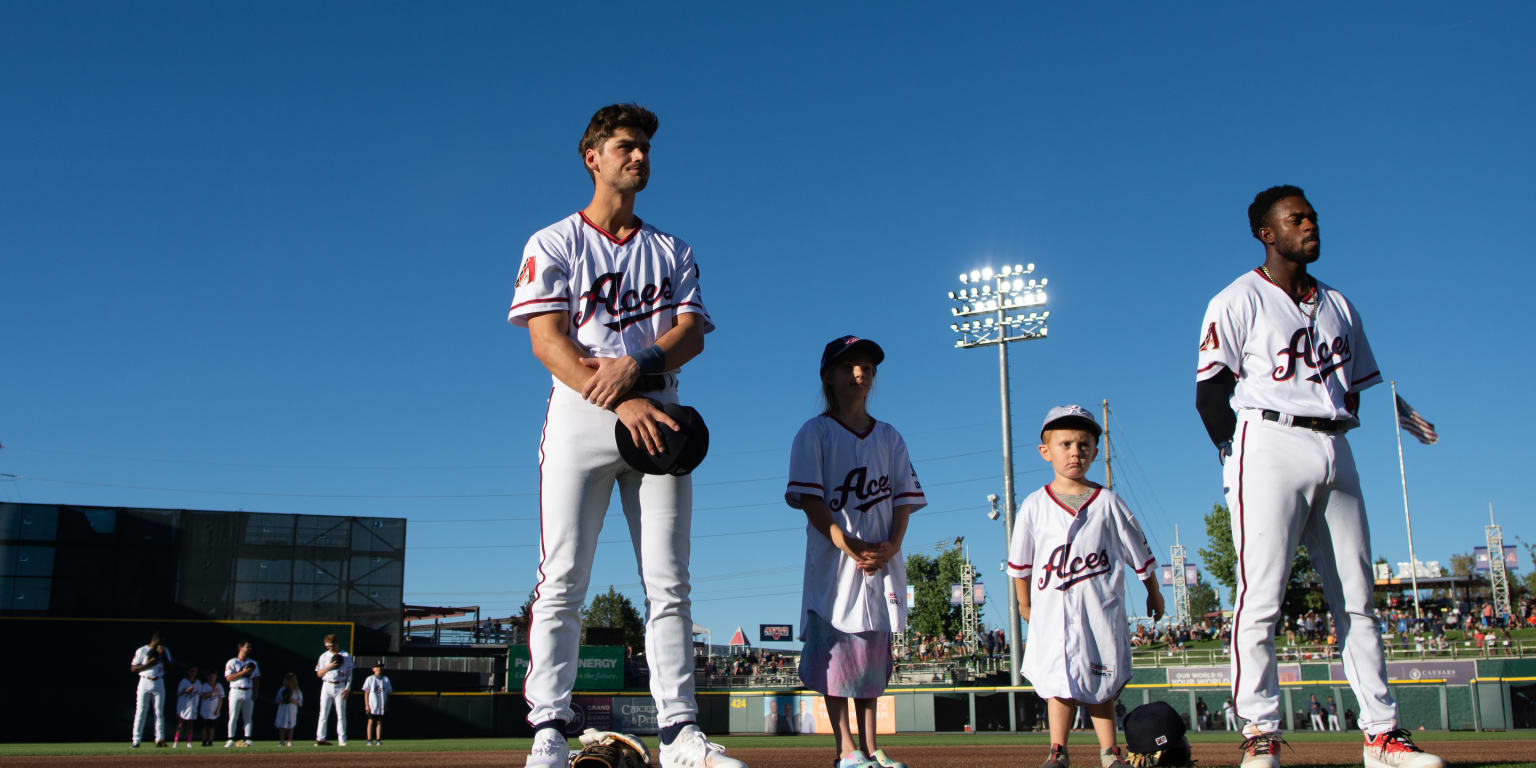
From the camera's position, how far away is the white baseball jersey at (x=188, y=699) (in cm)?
1811

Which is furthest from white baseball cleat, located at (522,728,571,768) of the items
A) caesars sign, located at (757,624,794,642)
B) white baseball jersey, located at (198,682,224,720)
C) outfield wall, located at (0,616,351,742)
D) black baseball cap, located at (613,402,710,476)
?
caesars sign, located at (757,624,794,642)

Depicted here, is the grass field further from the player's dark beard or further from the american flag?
the player's dark beard

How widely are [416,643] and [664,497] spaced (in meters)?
49.2

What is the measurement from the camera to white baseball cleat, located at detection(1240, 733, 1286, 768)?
3.53m

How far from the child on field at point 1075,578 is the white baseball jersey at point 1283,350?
3.12 feet

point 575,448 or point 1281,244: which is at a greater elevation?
point 1281,244

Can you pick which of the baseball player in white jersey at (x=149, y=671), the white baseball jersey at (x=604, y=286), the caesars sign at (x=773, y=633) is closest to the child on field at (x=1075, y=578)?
the white baseball jersey at (x=604, y=286)

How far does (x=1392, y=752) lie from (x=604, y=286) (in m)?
3.12

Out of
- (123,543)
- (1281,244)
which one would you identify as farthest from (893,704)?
(1281,244)

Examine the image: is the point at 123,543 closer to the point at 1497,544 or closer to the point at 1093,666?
the point at 1093,666

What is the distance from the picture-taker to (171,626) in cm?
2473

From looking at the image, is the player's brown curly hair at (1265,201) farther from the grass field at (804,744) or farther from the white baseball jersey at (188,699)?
the white baseball jersey at (188,699)

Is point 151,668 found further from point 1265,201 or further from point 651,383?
point 1265,201

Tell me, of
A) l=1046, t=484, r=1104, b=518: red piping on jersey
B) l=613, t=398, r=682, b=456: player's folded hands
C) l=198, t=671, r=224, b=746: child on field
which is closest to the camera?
l=613, t=398, r=682, b=456: player's folded hands
